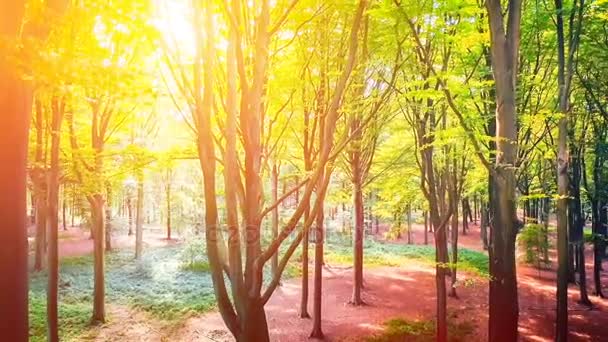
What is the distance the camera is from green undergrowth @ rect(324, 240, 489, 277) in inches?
921

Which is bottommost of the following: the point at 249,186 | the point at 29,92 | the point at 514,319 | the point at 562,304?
the point at 562,304

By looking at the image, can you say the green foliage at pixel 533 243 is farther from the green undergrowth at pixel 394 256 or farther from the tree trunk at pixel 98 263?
the tree trunk at pixel 98 263

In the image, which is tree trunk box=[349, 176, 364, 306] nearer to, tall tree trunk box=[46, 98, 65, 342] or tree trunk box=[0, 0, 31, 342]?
tall tree trunk box=[46, 98, 65, 342]

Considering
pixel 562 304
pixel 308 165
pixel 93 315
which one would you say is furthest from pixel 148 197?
pixel 562 304

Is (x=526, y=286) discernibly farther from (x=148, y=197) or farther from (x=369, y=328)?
(x=148, y=197)

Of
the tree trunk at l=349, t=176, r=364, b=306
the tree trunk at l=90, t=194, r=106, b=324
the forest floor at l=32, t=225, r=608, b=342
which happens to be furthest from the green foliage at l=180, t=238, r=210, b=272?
the tree trunk at l=349, t=176, r=364, b=306

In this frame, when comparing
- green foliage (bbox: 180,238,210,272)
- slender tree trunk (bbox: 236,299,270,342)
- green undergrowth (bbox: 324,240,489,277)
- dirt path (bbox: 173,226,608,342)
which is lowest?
green undergrowth (bbox: 324,240,489,277)

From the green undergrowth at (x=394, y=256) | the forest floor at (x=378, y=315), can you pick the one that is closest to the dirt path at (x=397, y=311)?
the forest floor at (x=378, y=315)

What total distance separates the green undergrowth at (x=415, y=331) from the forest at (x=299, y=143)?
0.31 feet

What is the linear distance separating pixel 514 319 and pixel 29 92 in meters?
7.50

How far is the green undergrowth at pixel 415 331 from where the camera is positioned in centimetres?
1123

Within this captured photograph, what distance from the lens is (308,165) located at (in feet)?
38.2

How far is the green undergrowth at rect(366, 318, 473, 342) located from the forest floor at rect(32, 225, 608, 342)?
0.03 meters

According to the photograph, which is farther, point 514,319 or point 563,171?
point 563,171
